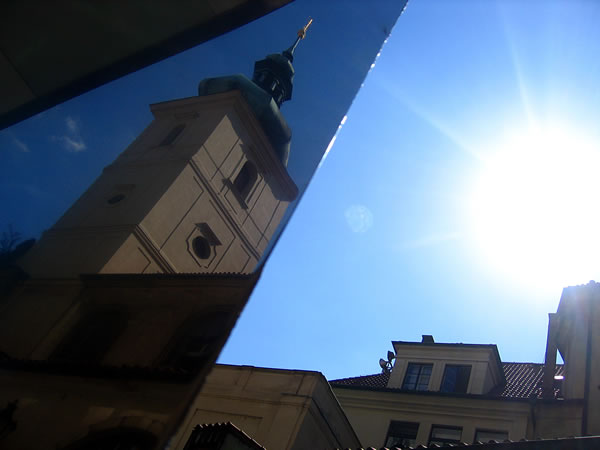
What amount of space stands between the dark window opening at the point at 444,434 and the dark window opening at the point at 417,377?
108cm

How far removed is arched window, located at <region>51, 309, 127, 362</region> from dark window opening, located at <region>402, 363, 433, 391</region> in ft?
36.5

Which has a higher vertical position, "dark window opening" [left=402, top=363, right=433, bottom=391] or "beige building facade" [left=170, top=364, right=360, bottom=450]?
"dark window opening" [left=402, top=363, right=433, bottom=391]

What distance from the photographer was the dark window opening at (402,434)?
1005 centimetres

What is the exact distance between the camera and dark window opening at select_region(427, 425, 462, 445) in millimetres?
9703

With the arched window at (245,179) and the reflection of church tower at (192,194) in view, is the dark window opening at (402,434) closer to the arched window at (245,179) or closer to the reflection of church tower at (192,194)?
the arched window at (245,179)

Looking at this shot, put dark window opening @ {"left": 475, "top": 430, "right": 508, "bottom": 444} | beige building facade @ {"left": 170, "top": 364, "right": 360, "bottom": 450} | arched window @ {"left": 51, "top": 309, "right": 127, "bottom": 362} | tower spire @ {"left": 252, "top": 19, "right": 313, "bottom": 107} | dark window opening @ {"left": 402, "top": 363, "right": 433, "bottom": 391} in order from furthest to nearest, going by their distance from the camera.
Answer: dark window opening @ {"left": 402, "top": 363, "right": 433, "bottom": 391} → dark window opening @ {"left": 475, "top": 430, "right": 508, "bottom": 444} → beige building facade @ {"left": 170, "top": 364, "right": 360, "bottom": 450} → tower spire @ {"left": 252, "top": 19, "right": 313, "bottom": 107} → arched window @ {"left": 51, "top": 309, "right": 127, "bottom": 362}

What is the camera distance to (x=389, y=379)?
11609 millimetres

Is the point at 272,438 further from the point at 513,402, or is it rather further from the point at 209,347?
the point at 209,347

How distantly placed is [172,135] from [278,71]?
28 cm

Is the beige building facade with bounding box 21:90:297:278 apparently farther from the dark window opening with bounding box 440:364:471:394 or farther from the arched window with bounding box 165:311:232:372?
the dark window opening with bounding box 440:364:471:394

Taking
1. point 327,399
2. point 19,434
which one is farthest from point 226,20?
point 327,399

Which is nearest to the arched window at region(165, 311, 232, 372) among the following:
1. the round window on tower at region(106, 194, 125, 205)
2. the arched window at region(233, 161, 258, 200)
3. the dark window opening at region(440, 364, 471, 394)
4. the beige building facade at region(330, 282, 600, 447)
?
the round window on tower at region(106, 194, 125, 205)

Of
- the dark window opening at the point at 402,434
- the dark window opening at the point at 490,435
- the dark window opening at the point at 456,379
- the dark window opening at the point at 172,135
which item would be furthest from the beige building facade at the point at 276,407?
the dark window opening at the point at 172,135

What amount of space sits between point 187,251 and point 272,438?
7.05 meters
